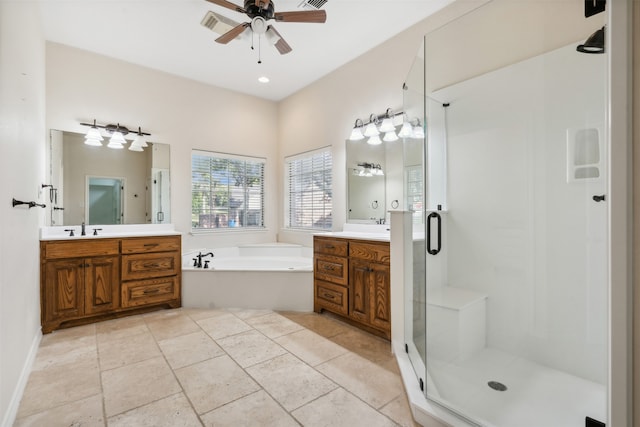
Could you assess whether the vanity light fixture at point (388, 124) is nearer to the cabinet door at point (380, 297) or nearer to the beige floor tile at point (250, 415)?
the cabinet door at point (380, 297)

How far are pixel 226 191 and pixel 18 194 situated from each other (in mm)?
2745

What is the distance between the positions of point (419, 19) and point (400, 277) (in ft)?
8.29

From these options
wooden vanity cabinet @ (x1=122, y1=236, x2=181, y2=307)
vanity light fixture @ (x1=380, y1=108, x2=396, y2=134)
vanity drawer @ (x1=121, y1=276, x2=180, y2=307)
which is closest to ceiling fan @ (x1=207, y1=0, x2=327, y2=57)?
vanity light fixture @ (x1=380, y1=108, x2=396, y2=134)

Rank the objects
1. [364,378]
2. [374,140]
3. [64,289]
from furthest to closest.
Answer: [374,140] → [64,289] → [364,378]

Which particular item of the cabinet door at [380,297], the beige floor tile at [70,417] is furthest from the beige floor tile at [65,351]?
the cabinet door at [380,297]

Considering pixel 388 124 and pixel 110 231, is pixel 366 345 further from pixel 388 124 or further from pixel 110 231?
pixel 110 231

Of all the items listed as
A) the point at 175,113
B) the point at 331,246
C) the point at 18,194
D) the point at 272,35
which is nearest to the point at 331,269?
the point at 331,246

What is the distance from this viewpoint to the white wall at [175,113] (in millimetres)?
3340

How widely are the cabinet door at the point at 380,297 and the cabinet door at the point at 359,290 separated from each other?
5cm

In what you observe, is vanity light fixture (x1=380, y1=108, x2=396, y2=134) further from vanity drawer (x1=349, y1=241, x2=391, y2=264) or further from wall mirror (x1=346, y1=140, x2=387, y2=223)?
vanity drawer (x1=349, y1=241, x2=391, y2=264)

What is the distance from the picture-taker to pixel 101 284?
118 inches

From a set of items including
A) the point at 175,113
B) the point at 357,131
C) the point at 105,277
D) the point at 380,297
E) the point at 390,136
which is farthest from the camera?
the point at 175,113

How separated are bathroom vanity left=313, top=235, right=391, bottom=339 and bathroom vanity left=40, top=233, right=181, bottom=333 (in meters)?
1.74

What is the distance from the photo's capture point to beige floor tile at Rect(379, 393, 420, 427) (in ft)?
5.16
